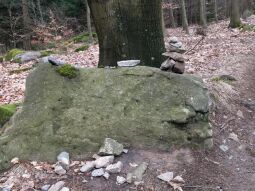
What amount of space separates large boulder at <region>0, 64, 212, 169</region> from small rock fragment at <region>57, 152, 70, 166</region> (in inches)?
2.9

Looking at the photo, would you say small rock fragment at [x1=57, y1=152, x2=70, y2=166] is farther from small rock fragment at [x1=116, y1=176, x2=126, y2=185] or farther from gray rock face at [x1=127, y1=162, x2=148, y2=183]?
gray rock face at [x1=127, y1=162, x2=148, y2=183]

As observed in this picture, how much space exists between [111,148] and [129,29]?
7.65 feet

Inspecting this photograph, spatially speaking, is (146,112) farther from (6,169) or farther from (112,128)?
(6,169)

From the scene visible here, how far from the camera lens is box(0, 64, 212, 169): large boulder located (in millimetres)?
4590

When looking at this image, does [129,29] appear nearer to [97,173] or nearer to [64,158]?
[64,158]

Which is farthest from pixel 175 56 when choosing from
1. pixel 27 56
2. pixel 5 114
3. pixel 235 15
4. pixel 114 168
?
pixel 235 15

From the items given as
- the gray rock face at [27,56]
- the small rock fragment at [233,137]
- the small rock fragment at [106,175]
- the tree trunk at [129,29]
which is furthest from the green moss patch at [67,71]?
the gray rock face at [27,56]

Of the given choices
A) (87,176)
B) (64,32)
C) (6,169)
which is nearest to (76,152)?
(87,176)

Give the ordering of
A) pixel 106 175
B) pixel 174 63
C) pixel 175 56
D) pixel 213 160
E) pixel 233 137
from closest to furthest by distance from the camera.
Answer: pixel 106 175
pixel 213 160
pixel 233 137
pixel 174 63
pixel 175 56

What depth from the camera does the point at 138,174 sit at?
425 cm

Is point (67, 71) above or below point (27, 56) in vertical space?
above

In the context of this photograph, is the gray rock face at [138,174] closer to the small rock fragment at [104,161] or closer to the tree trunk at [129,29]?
the small rock fragment at [104,161]

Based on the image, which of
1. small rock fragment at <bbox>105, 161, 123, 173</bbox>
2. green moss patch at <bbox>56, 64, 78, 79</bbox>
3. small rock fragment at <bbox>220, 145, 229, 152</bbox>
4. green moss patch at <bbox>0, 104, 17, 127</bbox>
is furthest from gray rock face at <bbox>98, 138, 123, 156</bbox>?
green moss patch at <bbox>0, 104, 17, 127</bbox>

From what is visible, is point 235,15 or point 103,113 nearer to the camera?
point 103,113
